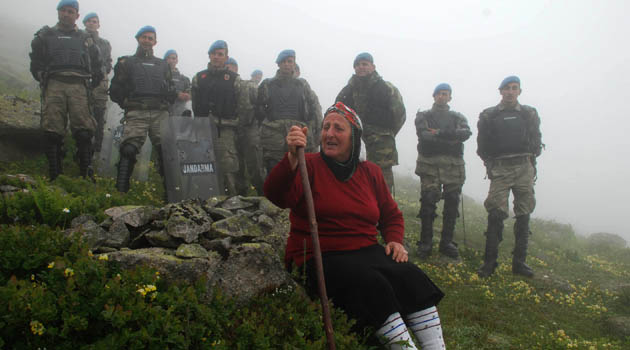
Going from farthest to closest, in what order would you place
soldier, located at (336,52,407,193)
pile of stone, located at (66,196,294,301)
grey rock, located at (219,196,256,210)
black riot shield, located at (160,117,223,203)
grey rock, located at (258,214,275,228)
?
soldier, located at (336,52,407,193)
black riot shield, located at (160,117,223,203)
grey rock, located at (219,196,256,210)
grey rock, located at (258,214,275,228)
pile of stone, located at (66,196,294,301)

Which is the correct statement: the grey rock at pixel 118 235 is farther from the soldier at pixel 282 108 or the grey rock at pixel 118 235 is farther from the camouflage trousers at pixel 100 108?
the camouflage trousers at pixel 100 108

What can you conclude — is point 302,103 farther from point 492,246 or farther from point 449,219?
point 492,246

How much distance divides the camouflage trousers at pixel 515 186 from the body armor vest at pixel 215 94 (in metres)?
6.05

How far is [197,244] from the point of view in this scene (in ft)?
12.9

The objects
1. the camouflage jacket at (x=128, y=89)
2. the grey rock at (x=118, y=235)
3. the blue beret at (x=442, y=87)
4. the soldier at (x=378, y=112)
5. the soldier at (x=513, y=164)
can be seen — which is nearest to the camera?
the grey rock at (x=118, y=235)

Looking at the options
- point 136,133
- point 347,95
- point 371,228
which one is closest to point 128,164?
point 136,133

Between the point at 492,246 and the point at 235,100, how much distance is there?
6.37 meters

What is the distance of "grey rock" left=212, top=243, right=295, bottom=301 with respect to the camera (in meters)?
3.45

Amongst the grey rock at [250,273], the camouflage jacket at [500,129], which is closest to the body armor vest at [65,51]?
the grey rock at [250,273]

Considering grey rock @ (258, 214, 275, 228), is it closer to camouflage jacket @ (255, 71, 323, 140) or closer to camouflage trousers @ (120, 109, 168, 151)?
camouflage trousers @ (120, 109, 168, 151)

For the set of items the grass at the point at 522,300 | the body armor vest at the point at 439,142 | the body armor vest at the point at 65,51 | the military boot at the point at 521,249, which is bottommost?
the grass at the point at 522,300

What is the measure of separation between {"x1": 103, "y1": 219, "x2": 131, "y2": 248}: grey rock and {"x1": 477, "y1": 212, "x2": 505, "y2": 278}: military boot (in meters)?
6.67

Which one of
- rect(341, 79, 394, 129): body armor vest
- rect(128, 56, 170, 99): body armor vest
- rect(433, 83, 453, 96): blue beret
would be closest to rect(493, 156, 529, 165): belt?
rect(433, 83, 453, 96): blue beret

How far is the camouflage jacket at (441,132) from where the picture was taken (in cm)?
891
